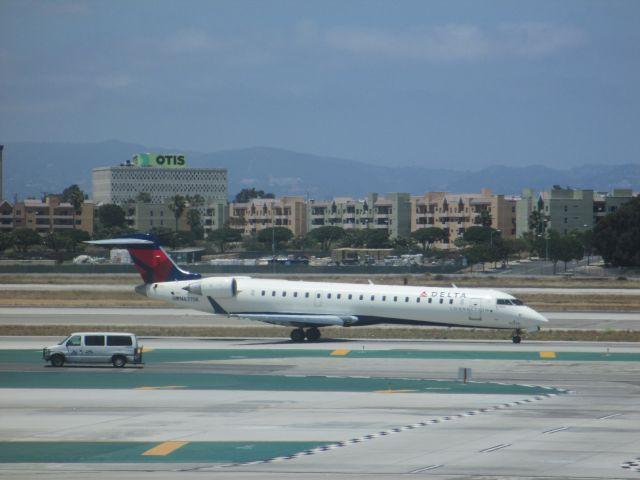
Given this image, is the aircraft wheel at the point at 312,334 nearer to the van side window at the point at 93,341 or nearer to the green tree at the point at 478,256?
the van side window at the point at 93,341

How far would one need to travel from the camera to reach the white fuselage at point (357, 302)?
5369cm

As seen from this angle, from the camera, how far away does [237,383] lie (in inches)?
1567

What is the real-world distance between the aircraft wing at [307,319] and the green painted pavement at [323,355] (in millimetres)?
3272

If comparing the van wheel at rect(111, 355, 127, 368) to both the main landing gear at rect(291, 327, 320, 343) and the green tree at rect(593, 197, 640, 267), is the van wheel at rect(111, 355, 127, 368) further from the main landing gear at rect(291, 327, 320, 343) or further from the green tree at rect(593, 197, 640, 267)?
the green tree at rect(593, 197, 640, 267)

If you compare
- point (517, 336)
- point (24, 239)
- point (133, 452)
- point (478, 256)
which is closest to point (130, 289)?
point (517, 336)

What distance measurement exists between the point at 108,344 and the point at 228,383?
6.95m

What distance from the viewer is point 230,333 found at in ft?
194

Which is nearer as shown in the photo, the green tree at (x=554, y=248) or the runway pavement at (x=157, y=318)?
the runway pavement at (x=157, y=318)

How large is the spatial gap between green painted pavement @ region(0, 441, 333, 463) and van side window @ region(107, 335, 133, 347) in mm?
15902

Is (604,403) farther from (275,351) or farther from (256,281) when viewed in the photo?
(256,281)

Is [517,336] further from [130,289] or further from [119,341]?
[130,289]

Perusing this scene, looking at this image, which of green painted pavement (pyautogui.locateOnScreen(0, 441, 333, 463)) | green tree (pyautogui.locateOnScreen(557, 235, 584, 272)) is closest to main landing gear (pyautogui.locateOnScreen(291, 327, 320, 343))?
green painted pavement (pyautogui.locateOnScreen(0, 441, 333, 463))

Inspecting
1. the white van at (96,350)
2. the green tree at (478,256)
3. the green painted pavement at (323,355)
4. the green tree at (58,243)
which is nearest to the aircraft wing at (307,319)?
the green painted pavement at (323,355)

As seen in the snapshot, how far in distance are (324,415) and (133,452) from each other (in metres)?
7.17
